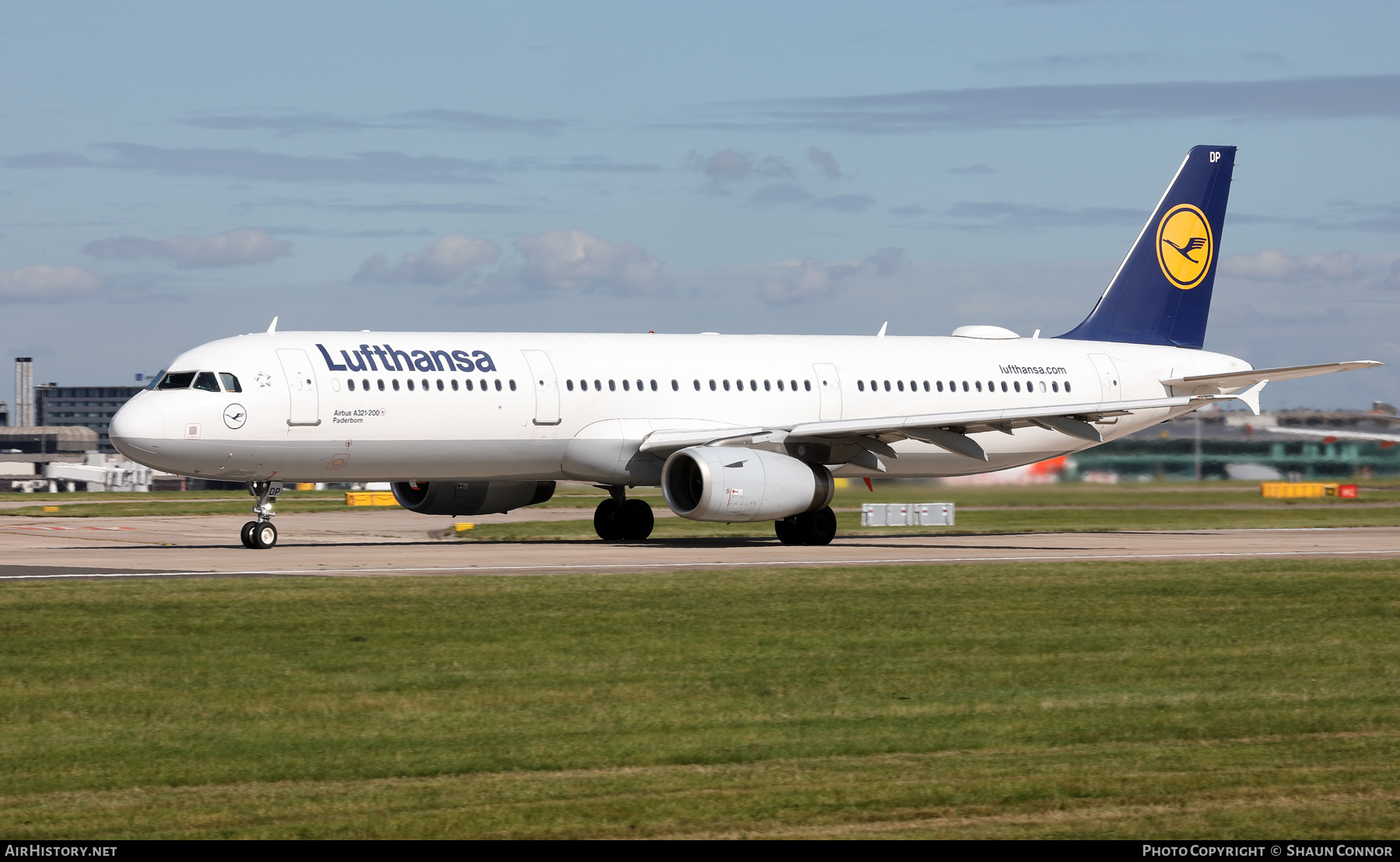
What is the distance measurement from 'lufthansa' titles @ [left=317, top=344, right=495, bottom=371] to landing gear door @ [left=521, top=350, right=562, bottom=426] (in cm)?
88

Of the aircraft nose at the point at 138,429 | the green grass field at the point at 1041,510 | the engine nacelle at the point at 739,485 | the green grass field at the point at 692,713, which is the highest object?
the aircraft nose at the point at 138,429

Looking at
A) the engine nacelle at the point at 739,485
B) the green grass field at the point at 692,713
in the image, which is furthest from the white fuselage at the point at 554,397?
the green grass field at the point at 692,713

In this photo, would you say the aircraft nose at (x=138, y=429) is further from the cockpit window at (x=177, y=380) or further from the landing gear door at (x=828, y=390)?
the landing gear door at (x=828, y=390)

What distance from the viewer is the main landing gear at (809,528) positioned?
34.6 meters

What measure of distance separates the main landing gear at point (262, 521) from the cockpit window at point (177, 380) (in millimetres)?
2398

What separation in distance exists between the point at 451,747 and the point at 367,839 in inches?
101

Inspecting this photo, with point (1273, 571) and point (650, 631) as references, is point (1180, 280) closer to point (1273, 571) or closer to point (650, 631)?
point (1273, 571)

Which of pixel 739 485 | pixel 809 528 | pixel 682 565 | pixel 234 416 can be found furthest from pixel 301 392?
pixel 809 528

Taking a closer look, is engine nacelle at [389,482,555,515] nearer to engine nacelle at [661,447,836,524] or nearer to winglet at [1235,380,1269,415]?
engine nacelle at [661,447,836,524]

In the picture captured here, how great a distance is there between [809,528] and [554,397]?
19.5 ft

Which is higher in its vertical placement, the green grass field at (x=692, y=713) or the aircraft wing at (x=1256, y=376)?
the aircraft wing at (x=1256, y=376)

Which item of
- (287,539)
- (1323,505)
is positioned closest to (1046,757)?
(287,539)

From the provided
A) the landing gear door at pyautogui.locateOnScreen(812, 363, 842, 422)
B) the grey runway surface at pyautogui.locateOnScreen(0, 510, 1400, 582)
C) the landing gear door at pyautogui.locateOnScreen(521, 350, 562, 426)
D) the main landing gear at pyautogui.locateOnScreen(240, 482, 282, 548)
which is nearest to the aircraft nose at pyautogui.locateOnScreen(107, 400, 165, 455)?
the grey runway surface at pyautogui.locateOnScreen(0, 510, 1400, 582)
